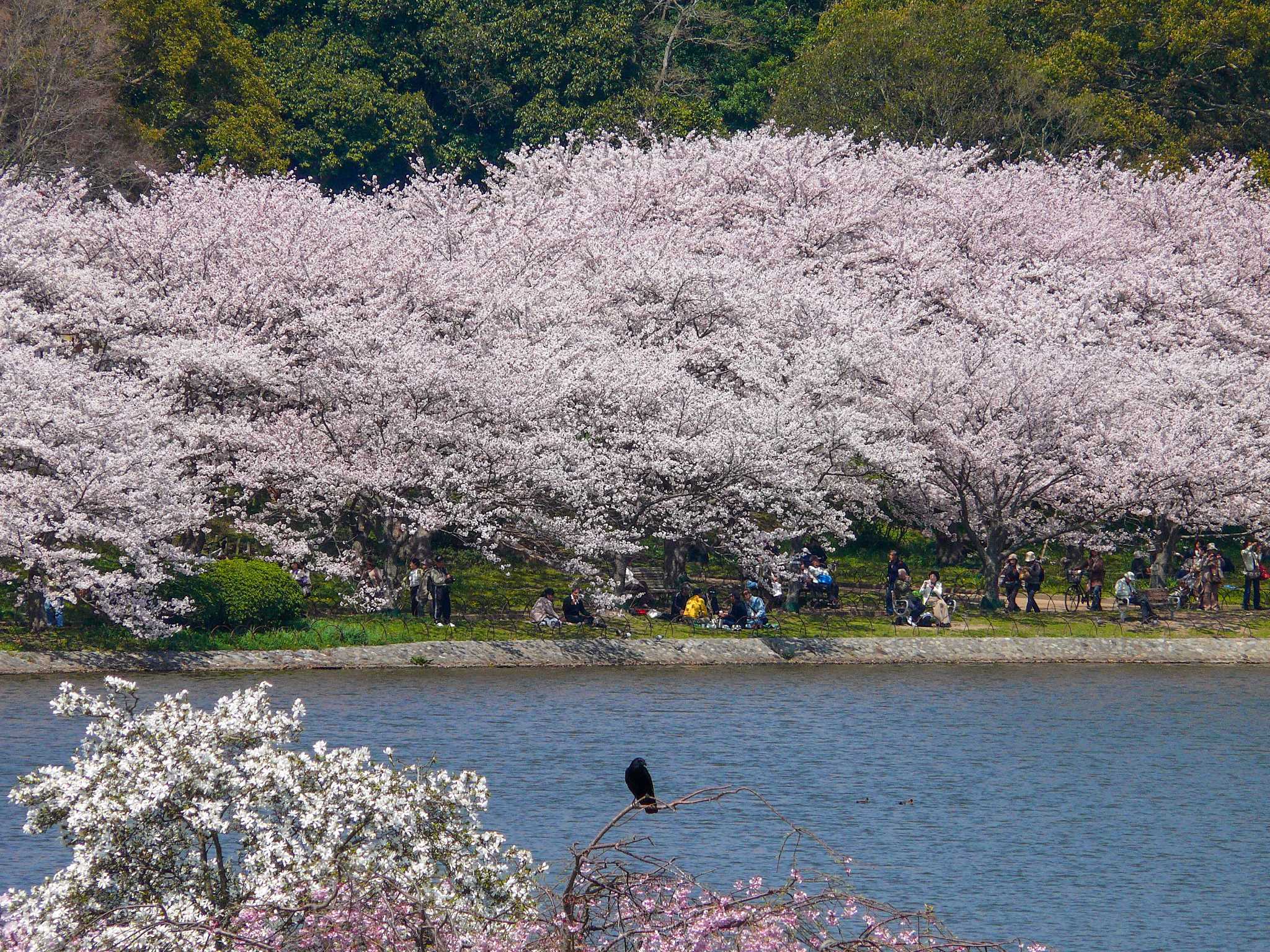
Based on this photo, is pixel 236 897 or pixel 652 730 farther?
pixel 652 730

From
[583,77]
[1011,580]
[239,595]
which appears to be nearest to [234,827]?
[239,595]

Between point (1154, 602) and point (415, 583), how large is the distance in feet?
54.8

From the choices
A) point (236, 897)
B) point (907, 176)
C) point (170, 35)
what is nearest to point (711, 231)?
point (907, 176)

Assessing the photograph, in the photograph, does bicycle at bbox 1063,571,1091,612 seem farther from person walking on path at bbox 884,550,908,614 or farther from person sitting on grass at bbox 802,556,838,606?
person sitting on grass at bbox 802,556,838,606

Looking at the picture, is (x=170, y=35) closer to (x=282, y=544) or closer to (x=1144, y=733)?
(x=282, y=544)

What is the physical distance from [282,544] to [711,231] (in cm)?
1909

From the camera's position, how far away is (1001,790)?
2727cm

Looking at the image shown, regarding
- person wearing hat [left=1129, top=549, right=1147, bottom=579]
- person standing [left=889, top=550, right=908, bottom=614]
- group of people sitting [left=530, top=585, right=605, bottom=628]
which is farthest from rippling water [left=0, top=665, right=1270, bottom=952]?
person wearing hat [left=1129, top=549, right=1147, bottom=579]

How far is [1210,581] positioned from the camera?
4344 cm

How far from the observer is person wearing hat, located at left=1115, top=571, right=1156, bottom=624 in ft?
136

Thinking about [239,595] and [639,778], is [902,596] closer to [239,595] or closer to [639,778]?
[239,595]

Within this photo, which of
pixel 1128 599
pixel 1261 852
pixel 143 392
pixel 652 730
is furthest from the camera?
pixel 1128 599

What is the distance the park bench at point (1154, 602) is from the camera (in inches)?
1639

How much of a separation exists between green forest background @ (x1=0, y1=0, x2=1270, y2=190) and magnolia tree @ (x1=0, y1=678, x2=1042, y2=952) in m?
48.4
